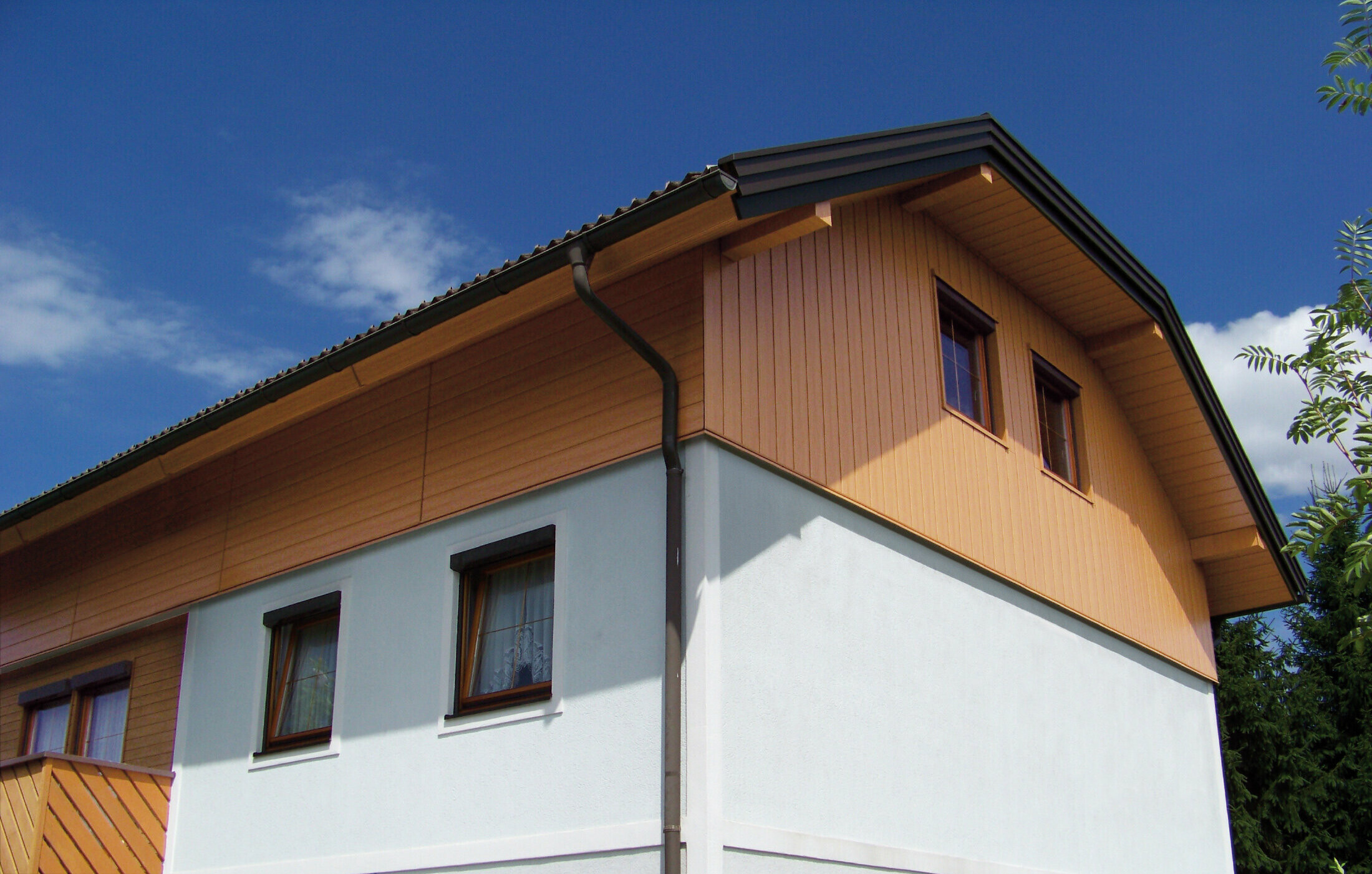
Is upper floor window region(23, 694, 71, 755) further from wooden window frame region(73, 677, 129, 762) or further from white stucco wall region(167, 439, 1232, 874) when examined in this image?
white stucco wall region(167, 439, 1232, 874)

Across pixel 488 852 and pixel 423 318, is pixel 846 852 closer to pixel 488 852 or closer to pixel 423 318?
pixel 488 852

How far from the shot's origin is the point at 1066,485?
12.0 meters

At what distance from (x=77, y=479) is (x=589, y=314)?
210 inches

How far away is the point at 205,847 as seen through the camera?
10055 mm

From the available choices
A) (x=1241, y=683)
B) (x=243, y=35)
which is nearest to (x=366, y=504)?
(x=243, y=35)

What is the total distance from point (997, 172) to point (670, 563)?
478cm

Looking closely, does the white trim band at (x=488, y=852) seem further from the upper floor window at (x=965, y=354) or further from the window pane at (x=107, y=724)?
the upper floor window at (x=965, y=354)

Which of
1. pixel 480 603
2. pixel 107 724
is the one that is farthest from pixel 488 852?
pixel 107 724

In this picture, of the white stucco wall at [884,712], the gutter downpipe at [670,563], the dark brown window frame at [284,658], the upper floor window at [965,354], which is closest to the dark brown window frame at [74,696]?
the dark brown window frame at [284,658]

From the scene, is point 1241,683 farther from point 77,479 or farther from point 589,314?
point 77,479

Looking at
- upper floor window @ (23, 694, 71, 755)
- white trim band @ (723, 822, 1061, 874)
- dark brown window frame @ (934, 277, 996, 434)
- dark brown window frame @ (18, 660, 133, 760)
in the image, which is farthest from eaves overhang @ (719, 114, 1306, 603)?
upper floor window @ (23, 694, 71, 755)

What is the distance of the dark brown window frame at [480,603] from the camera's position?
8.26 metres

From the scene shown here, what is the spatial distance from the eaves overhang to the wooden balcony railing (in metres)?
6.70

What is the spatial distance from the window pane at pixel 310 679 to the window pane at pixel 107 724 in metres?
2.46
